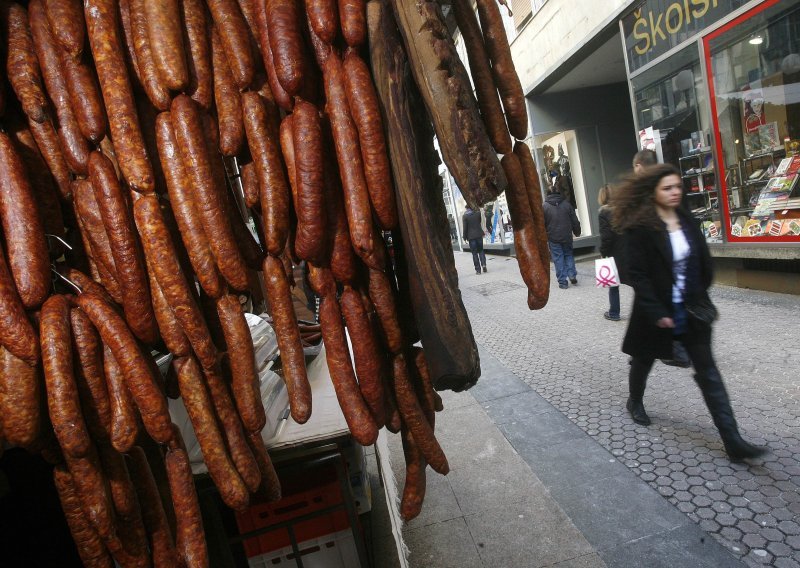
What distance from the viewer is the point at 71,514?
33.2 inches

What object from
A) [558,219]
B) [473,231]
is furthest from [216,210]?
[473,231]

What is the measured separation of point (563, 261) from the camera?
8.68 metres

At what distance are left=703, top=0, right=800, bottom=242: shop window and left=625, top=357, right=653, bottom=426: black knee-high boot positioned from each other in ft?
12.5

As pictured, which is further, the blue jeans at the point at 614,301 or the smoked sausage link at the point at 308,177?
the blue jeans at the point at 614,301

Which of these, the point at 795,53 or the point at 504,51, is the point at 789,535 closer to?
the point at 504,51

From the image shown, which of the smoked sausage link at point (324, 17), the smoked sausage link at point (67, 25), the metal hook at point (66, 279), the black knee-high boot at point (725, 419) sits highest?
the smoked sausage link at point (67, 25)

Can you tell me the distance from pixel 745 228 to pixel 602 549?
5835 mm

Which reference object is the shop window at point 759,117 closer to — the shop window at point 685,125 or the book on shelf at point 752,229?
the book on shelf at point 752,229

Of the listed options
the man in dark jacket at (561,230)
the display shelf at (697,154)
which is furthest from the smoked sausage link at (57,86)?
the display shelf at (697,154)

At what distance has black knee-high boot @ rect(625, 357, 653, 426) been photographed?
11.9 feet

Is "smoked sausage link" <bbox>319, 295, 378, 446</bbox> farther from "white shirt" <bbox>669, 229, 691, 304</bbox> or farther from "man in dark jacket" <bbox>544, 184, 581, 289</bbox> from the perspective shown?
"man in dark jacket" <bbox>544, 184, 581, 289</bbox>

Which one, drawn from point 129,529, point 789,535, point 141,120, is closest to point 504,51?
point 141,120

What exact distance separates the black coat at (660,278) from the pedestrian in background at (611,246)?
0.14 m

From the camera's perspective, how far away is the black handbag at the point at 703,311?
10.1 ft
